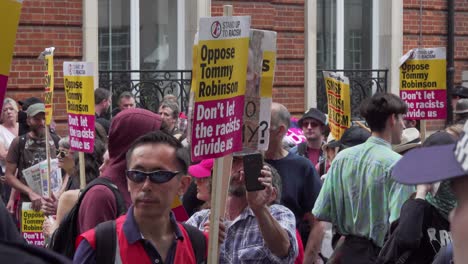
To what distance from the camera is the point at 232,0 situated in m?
14.6

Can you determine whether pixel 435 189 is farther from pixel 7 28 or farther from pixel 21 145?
pixel 21 145

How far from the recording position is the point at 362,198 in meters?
6.66

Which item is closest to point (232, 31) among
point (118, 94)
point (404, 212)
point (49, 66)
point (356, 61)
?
point (404, 212)

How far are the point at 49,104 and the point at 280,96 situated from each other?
5850 millimetres

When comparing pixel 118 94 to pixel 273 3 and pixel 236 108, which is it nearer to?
pixel 273 3

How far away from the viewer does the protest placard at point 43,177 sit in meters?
9.25

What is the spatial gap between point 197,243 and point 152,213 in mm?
237

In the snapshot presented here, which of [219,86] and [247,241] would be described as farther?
[247,241]

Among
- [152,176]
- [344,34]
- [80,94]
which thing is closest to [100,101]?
[80,94]

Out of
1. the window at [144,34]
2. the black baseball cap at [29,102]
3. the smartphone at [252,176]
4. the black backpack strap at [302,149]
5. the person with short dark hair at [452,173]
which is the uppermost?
the window at [144,34]

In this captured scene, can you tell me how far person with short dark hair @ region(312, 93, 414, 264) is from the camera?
21.7ft

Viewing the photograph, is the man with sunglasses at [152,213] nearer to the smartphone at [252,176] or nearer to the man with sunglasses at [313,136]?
the smartphone at [252,176]

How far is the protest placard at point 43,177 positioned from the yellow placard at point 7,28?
559 centimetres

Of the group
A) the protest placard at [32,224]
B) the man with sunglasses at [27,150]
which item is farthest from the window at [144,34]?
the protest placard at [32,224]
